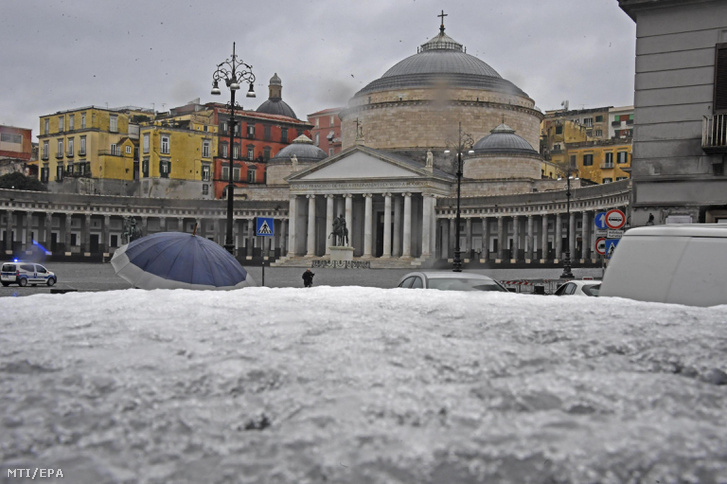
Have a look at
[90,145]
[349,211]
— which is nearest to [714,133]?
[349,211]

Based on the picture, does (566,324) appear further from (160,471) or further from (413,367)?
(160,471)

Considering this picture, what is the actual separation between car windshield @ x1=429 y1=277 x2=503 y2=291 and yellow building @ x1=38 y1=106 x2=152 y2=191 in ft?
296

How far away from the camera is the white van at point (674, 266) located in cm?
745

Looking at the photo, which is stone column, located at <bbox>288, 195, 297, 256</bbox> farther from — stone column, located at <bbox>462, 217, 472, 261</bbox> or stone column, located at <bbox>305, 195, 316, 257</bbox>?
stone column, located at <bbox>462, 217, 472, 261</bbox>

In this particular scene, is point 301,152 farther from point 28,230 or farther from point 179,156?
point 28,230

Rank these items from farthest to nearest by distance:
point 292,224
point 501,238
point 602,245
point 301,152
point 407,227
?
point 301,152 → point 292,224 → point 407,227 → point 501,238 → point 602,245

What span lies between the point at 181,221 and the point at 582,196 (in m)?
44.1

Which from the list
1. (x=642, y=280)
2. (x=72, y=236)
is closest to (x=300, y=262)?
(x=72, y=236)

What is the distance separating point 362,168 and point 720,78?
71.8 metres

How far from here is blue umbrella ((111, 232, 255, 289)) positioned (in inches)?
659

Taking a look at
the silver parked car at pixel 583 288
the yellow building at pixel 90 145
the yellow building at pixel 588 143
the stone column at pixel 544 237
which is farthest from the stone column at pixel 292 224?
the silver parked car at pixel 583 288

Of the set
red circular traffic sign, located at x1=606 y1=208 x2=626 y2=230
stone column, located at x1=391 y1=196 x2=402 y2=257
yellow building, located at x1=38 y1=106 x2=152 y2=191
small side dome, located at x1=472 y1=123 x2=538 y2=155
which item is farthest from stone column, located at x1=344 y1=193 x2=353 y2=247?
red circular traffic sign, located at x1=606 y1=208 x2=626 y2=230

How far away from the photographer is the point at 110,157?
100 meters

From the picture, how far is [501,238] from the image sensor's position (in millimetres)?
83125
